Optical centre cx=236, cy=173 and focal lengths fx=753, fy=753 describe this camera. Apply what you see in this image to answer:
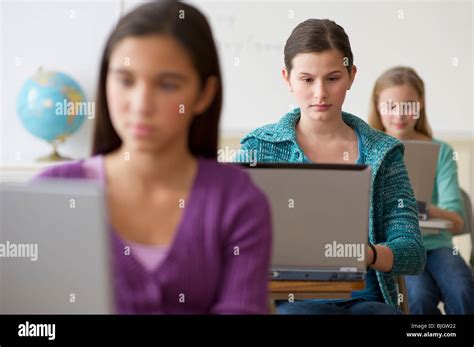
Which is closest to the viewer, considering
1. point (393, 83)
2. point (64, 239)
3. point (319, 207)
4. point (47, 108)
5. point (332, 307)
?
point (64, 239)

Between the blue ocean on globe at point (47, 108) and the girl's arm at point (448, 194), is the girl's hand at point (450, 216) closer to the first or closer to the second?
the girl's arm at point (448, 194)

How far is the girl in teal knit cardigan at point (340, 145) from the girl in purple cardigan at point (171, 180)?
351 mm

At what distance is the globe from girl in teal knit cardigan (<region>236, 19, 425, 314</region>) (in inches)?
15.7

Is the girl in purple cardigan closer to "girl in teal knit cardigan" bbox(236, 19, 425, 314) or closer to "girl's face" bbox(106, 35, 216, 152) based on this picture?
"girl's face" bbox(106, 35, 216, 152)

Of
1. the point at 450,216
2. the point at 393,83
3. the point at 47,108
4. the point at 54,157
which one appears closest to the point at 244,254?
the point at 54,157

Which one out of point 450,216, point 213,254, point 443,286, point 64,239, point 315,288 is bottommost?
point 443,286

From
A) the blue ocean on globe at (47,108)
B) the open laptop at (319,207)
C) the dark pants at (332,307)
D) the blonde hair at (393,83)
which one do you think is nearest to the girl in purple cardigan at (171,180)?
the open laptop at (319,207)

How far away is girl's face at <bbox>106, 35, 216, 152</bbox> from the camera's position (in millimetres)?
1161

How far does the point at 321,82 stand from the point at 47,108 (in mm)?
775

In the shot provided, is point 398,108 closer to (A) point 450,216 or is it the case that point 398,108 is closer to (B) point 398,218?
(A) point 450,216

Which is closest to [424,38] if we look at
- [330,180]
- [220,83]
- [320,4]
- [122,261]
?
[320,4]

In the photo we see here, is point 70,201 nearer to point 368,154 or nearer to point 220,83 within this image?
point 220,83

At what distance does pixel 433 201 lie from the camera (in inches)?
95.4

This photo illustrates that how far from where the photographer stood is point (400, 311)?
157 cm
